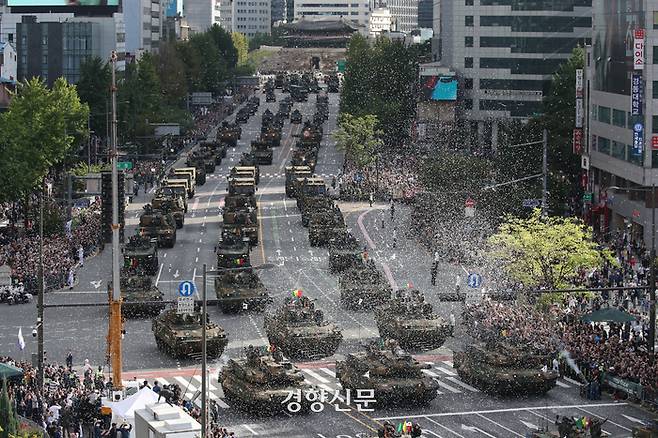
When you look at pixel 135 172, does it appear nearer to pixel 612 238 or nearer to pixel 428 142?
pixel 428 142

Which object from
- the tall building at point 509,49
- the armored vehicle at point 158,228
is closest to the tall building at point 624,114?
the armored vehicle at point 158,228

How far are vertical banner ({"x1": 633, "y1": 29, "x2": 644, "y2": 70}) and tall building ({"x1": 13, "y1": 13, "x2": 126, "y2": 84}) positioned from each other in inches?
3309

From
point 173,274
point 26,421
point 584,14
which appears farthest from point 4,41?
point 26,421

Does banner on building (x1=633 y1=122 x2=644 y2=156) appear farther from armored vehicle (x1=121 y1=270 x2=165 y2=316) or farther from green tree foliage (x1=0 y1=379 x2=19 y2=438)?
green tree foliage (x1=0 y1=379 x2=19 y2=438)

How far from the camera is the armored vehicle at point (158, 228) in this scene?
9912 centimetres

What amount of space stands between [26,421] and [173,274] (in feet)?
125

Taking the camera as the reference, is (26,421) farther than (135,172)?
No

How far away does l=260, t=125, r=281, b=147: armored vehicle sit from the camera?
162 m

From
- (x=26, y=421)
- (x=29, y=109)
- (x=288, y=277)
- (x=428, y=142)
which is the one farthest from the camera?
(x=428, y=142)

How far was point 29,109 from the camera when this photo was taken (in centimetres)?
11700

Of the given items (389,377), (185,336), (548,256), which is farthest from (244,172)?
(389,377)

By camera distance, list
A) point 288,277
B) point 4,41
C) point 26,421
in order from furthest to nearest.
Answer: point 4,41 < point 288,277 < point 26,421

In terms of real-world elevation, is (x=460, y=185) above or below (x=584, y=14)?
below

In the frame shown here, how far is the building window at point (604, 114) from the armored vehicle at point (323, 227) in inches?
761
